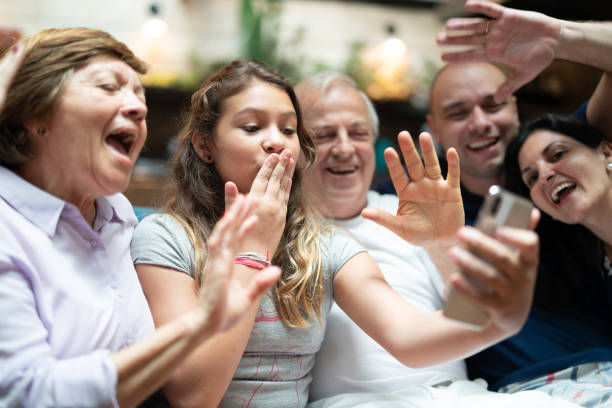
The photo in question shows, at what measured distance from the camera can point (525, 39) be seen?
1.25 metres

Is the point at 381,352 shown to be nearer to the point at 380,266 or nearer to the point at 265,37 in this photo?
the point at 380,266

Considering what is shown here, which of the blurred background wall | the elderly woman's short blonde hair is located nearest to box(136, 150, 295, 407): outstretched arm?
the elderly woman's short blonde hair

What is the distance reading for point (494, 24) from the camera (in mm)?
1235

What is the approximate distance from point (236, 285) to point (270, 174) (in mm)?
331

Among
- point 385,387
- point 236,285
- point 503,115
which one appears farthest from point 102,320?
→ point 503,115

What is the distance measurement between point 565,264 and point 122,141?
4.71ft

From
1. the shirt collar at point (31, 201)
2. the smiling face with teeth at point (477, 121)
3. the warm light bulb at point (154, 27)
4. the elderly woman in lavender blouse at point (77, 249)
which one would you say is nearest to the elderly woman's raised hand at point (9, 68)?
the elderly woman in lavender blouse at point (77, 249)

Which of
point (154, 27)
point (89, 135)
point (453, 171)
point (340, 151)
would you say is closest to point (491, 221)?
point (453, 171)

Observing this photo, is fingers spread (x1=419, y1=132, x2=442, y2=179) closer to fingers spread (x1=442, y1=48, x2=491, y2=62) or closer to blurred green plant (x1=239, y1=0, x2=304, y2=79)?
fingers spread (x1=442, y1=48, x2=491, y2=62)

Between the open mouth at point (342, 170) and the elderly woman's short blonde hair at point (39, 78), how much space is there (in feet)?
3.03

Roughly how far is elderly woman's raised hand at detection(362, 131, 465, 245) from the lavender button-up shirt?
1.88 ft

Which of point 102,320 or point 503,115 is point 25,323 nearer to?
point 102,320

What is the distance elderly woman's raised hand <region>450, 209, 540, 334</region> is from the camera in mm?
695

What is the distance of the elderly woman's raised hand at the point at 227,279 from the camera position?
71 cm
